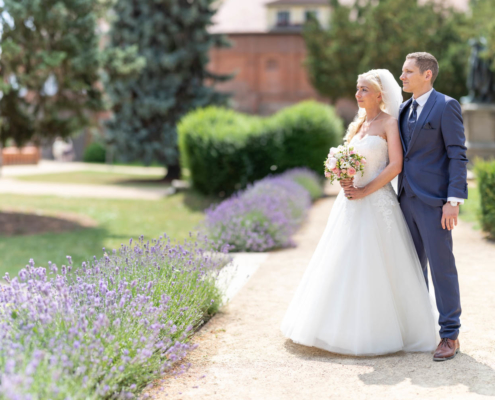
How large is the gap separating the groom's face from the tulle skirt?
801mm

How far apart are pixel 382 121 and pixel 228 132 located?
13.0 metres

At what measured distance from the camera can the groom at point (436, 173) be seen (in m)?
4.36

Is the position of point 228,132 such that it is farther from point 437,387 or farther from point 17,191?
point 437,387

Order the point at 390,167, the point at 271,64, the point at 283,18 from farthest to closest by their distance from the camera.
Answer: the point at 271,64 → the point at 283,18 → the point at 390,167

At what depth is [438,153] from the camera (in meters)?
4.44

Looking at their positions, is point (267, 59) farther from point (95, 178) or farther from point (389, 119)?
point (389, 119)

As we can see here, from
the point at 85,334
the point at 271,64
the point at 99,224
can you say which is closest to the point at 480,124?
the point at 99,224

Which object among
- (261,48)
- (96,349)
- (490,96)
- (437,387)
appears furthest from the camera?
(261,48)

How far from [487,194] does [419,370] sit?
6530 millimetres

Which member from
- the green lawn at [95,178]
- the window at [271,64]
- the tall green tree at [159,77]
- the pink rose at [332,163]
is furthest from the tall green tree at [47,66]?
the window at [271,64]

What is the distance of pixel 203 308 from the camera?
560 centimetres

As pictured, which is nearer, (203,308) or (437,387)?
(437,387)

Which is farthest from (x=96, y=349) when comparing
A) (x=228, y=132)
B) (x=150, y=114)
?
(x=150, y=114)

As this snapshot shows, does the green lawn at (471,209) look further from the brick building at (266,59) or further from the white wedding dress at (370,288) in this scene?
the brick building at (266,59)
